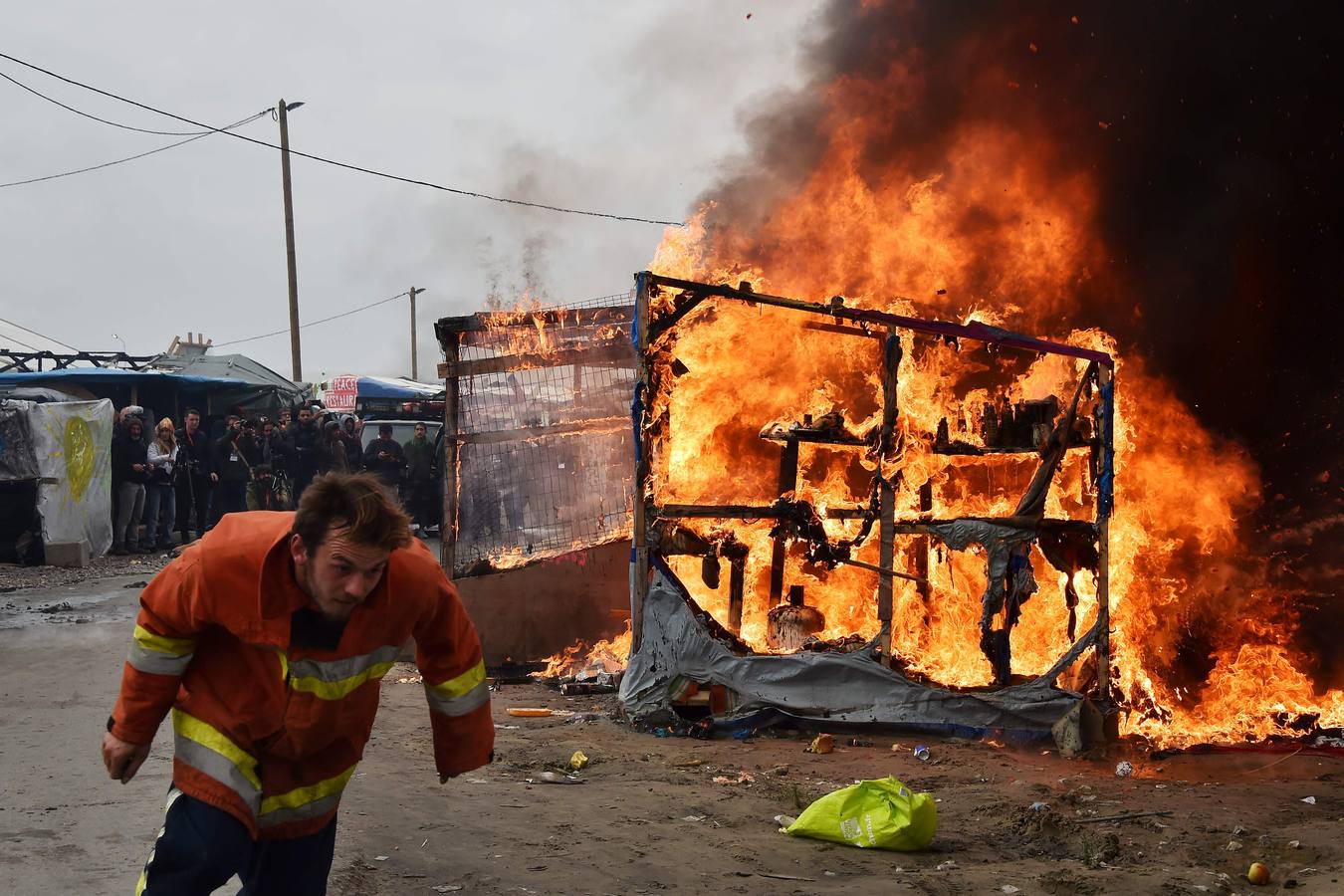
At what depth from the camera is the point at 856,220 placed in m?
11.3

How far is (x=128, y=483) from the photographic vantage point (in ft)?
51.4

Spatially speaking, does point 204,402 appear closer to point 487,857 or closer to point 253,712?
point 487,857

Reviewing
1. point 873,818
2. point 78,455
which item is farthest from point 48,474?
point 873,818

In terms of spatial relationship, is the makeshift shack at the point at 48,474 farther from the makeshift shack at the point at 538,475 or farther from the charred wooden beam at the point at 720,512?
the charred wooden beam at the point at 720,512

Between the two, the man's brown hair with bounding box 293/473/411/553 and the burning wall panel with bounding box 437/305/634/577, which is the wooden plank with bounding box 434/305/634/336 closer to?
the burning wall panel with bounding box 437/305/634/577

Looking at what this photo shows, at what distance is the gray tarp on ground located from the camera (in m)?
7.88

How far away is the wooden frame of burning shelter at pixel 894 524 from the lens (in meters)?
7.88

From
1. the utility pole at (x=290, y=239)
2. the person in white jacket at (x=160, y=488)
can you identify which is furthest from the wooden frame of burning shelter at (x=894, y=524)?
the utility pole at (x=290, y=239)

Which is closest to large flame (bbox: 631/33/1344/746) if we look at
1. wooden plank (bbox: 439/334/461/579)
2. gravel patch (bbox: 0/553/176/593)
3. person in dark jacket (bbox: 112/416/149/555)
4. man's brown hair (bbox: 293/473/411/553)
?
wooden plank (bbox: 439/334/461/579)

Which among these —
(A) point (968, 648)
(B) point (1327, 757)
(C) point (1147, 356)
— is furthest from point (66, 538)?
(B) point (1327, 757)

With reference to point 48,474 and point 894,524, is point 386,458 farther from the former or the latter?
point 894,524

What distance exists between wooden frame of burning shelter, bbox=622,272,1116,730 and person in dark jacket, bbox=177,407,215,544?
11100mm

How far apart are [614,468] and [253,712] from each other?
669 centimetres

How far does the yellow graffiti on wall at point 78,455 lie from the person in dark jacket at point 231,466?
77.3 inches
